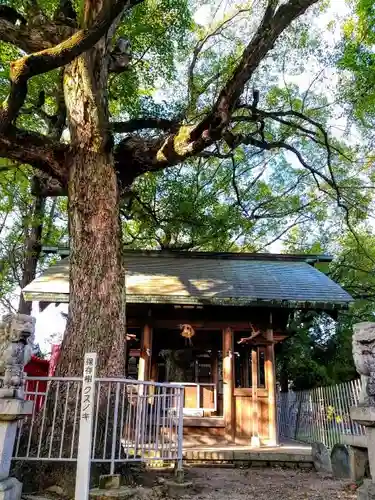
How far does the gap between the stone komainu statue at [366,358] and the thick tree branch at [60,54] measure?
13.9 ft

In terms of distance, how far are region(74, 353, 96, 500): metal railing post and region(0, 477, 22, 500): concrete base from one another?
600mm

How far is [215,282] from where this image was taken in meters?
9.80

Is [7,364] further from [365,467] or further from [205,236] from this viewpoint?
[205,236]

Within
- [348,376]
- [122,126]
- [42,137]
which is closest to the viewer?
[42,137]

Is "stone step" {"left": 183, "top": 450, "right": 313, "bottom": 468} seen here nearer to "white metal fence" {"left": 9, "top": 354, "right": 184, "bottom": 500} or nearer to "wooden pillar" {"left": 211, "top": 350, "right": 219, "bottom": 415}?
"white metal fence" {"left": 9, "top": 354, "right": 184, "bottom": 500}

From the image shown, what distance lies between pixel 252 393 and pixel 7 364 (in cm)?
595

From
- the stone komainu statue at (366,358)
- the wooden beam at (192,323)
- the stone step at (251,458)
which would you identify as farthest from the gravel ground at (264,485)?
the wooden beam at (192,323)

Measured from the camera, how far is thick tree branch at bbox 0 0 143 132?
4259mm

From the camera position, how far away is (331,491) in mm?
4988

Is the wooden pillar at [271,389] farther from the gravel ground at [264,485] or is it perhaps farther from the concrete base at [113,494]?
the concrete base at [113,494]

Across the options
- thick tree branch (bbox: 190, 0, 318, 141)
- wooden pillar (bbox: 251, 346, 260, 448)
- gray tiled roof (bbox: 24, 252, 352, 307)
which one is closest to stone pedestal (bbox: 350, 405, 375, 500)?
thick tree branch (bbox: 190, 0, 318, 141)

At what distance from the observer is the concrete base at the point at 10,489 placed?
12.3ft

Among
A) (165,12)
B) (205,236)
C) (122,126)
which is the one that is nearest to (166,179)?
(205,236)

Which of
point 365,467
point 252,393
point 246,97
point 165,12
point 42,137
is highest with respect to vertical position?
point 165,12
